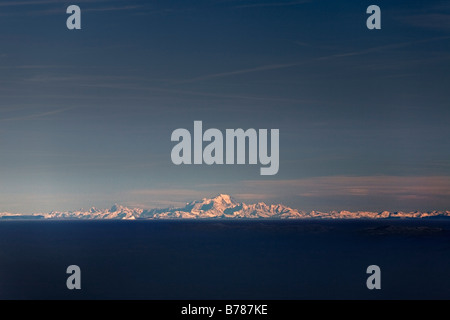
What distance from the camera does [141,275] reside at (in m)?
98.0

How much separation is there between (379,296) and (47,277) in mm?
53409

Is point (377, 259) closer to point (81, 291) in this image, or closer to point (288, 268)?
point (288, 268)

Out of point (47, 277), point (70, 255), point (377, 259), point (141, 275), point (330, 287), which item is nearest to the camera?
point (330, 287)

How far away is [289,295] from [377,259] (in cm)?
6521

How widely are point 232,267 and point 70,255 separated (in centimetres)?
5245

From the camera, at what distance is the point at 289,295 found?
7562cm

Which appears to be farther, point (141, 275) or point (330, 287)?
point (141, 275)
